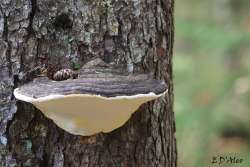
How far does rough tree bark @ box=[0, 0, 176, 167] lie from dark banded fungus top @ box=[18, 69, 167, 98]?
14 cm

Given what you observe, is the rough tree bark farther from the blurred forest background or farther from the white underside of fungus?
the blurred forest background

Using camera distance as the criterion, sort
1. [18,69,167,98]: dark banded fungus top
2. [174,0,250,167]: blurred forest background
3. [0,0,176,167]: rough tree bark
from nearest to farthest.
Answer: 1. [18,69,167,98]: dark banded fungus top
2. [0,0,176,167]: rough tree bark
3. [174,0,250,167]: blurred forest background

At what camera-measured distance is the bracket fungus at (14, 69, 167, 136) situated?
1.44 metres

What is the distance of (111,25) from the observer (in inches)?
70.5

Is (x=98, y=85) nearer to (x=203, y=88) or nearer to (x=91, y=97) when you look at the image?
(x=91, y=97)

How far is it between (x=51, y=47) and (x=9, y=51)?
157 mm

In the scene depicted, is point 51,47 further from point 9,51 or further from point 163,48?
point 163,48

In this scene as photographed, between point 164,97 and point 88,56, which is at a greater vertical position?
point 88,56

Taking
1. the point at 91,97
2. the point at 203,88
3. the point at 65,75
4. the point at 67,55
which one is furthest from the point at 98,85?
the point at 203,88

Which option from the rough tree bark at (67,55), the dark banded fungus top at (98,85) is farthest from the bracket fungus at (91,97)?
the rough tree bark at (67,55)

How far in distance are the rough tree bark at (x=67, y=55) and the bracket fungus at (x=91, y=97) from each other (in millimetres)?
111

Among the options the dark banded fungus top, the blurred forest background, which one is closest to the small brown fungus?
the dark banded fungus top

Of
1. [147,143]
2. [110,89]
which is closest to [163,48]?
[147,143]

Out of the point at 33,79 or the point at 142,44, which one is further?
the point at 142,44
